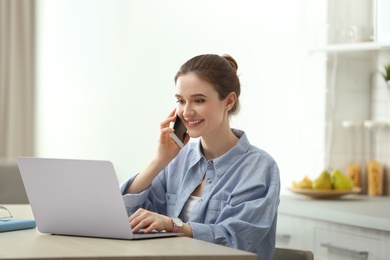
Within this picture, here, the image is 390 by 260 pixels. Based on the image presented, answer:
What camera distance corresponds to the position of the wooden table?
1.71 meters

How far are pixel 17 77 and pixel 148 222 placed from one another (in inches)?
153

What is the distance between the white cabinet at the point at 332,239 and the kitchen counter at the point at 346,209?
3 cm

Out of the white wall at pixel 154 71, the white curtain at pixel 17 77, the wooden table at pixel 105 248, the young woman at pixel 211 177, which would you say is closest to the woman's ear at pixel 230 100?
the young woman at pixel 211 177

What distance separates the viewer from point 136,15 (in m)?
4.77

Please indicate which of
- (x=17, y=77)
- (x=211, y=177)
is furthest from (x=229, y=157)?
(x=17, y=77)

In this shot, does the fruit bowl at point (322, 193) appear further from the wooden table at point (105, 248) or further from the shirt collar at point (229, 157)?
the wooden table at point (105, 248)

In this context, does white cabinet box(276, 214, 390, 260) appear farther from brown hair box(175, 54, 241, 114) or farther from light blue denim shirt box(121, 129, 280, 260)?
brown hair box(175, 54, 241, 114)

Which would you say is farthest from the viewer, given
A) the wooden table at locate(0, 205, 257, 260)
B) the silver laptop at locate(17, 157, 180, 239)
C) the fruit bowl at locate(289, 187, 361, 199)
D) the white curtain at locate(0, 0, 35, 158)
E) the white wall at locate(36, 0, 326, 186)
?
the white curtain at locate(0, 0, 35, 158)

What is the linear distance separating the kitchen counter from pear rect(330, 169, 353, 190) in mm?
53

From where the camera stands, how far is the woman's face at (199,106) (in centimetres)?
236

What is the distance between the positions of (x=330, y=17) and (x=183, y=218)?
1634 millimetres

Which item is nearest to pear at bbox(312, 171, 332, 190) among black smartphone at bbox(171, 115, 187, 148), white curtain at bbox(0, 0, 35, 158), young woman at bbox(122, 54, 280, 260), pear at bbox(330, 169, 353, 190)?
pear at bbox(330, 169, 353, 190)

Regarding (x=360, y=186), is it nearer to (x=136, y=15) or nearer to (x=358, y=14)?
(x=358, y=14)

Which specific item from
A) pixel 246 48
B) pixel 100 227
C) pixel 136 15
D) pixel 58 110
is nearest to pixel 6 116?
pixel 58 110
